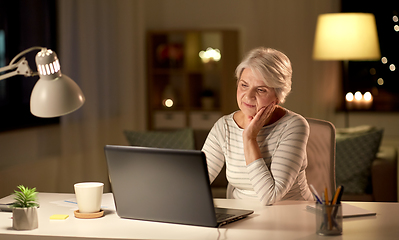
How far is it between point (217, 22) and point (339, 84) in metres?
1.44

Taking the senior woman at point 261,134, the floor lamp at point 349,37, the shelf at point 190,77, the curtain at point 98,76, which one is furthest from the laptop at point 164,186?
the shelf at point 190,77

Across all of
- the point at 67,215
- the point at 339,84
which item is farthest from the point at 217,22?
the point at 67,215

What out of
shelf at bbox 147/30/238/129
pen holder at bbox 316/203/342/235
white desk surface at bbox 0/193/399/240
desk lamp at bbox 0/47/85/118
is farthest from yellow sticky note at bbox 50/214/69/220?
shelf at bbox 147/30/238/129

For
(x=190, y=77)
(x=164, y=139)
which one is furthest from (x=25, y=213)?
(x=190, y=77)

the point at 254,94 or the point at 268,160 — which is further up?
the point at 254,94

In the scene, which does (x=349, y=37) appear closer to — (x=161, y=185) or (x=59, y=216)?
(x=161, y=185)

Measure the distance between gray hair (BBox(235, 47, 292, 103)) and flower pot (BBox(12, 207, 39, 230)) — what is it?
0.93 metres

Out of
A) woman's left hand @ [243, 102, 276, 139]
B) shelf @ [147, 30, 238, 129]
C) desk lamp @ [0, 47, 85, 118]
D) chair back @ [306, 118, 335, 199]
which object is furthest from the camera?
shelf @ [147, 30, 238, 129]

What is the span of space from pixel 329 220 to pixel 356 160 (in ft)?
6.98

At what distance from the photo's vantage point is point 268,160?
1778mm

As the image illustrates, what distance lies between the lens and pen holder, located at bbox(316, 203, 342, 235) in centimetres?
121

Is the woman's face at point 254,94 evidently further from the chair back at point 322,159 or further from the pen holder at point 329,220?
the pen holder at point 329,220

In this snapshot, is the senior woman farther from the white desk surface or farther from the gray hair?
the white desk surface

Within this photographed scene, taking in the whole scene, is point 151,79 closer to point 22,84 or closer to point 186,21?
point 186,21
